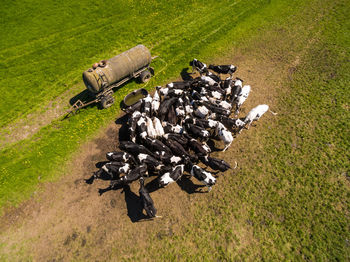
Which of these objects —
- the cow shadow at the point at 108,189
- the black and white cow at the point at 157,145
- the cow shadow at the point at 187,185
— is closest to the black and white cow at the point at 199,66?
the black and white cow at the point at 157,145

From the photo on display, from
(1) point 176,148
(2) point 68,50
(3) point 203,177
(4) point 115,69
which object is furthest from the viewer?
(2) point 68,50

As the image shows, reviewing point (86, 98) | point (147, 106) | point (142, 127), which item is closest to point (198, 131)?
point (142, 127)

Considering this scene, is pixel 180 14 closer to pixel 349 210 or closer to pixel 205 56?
pixel 205 56

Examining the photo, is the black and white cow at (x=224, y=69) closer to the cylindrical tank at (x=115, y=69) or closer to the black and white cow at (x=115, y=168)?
the cylindrical tank at (x=115, y=69)

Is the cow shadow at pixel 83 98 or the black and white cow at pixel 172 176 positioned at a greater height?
the cow shadow at pixel 83 98

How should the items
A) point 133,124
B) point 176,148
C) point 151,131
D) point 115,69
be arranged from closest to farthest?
1. point 176,148
2. point 151,131
3. point 133,124
4. point 115,69

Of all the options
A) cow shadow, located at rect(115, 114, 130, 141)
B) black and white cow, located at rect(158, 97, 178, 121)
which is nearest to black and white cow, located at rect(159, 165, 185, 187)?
black and white cow, located at rect(158, 97, 178, 121)

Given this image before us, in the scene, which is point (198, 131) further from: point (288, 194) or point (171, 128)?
point (288, 194)

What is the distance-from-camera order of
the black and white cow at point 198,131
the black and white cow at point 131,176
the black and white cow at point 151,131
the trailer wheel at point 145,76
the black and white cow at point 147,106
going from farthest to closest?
the trailer wheel at point 145,76, the black and white cow at point 147,106, the black and white cow at point 151,131, the black and white cow at point 198,131, the black and white cow at point 131,176
